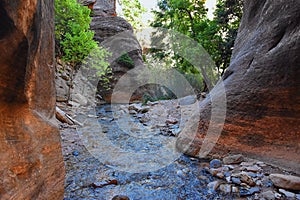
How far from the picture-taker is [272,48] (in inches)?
106

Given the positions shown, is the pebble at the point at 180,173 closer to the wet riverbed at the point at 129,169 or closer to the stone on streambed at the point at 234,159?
the wet riverbed at the point at 129,169

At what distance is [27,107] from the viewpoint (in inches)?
54.2

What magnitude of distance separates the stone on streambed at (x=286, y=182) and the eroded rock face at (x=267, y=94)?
381 millimetres

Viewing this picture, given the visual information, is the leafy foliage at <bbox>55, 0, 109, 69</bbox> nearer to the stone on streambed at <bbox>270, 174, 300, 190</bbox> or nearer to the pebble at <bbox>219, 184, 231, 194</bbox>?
the pebble at <bbox>219, 184, 231, 194</bbox>

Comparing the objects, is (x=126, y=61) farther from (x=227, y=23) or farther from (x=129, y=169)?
(x=129, y=169)

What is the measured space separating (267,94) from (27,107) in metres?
3.09

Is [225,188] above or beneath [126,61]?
beneath

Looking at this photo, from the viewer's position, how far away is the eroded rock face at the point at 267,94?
7.84ft

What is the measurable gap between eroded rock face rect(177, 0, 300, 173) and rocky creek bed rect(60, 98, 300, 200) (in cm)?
28

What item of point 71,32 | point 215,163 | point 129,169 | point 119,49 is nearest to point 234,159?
point 215,163

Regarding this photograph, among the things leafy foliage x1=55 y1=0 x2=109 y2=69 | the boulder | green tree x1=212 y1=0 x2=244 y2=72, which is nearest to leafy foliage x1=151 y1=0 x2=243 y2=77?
green tree x1=212 y1=0 x2=244 y2=72

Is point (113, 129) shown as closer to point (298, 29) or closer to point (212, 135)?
point (212, 135)

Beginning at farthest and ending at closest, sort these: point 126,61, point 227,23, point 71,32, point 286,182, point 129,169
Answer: point 126,61
point 227,23
point 71,32
point 129,169
point 286,182

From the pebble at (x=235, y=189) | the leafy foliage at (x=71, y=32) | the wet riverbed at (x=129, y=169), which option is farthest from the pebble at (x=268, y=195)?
the leafy foliage at (x=71, y=32)
